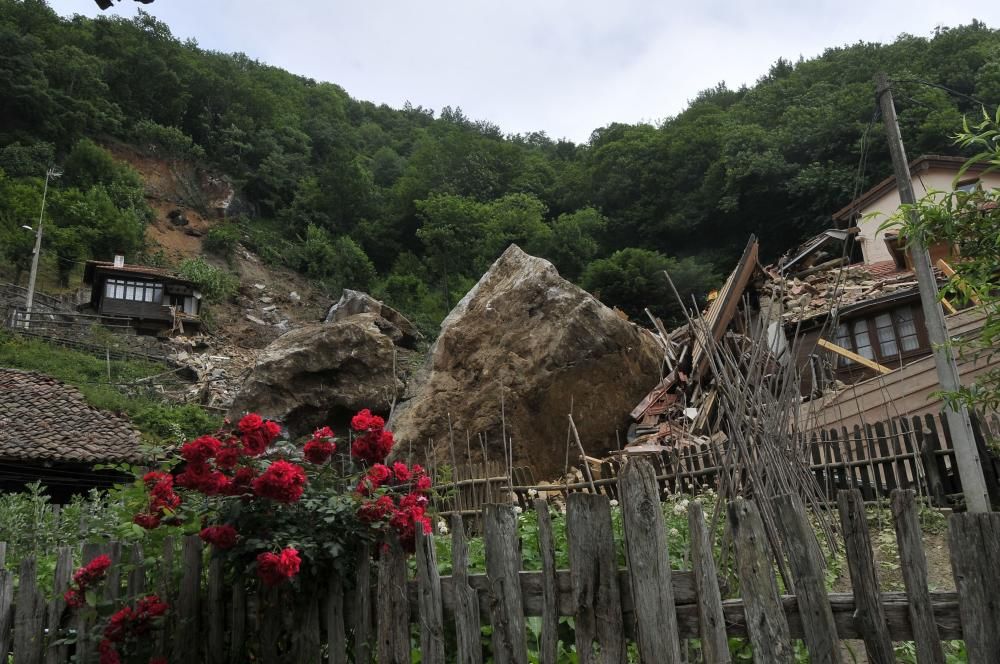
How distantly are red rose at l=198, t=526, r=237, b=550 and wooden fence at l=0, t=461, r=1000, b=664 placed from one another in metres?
0.36

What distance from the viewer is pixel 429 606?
8.51 ft

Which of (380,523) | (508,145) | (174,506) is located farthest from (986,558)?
(508,145)

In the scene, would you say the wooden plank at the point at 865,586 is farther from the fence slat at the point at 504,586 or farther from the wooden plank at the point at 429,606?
the wooden plank at the point at 429,606

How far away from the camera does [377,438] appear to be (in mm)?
3117

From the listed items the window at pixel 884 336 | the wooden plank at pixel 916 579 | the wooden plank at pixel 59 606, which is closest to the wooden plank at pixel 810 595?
the wooden plank at pixel 916 579

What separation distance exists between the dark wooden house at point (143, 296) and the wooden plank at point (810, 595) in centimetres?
3762

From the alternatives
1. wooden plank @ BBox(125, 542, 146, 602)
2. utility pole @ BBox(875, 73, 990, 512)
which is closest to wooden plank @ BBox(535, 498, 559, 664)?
wooden plank @ BBox(125, 542, 146, 602)

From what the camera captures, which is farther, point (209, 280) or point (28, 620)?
point (209, 280)

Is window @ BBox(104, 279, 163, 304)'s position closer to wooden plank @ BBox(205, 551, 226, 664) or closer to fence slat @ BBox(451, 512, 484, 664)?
wooden plank @ BBox(205, 551, 226, 664)

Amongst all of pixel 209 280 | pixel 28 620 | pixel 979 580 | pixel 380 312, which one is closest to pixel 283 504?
pixel 28 620

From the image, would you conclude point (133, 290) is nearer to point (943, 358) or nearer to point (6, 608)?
point (6, 608)

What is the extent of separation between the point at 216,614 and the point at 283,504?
2.34 feet

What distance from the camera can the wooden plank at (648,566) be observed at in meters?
2.10

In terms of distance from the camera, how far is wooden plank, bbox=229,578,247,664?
3012 millimetres
